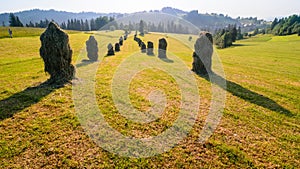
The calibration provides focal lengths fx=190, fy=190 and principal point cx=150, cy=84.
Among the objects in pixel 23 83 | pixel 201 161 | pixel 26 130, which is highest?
pixel 23 83

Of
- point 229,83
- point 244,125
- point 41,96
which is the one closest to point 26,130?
point 41,96

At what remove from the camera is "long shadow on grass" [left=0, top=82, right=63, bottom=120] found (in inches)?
310

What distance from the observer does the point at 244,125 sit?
7.90m

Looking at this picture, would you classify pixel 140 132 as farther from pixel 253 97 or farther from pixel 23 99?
pixel 253 97

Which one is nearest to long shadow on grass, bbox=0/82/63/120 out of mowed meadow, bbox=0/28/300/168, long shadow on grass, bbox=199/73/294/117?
mowed meadow, bbox=0/28/300/168

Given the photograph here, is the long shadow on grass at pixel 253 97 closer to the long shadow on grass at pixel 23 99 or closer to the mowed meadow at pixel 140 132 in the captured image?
the mowed meadow at pixel 140 132

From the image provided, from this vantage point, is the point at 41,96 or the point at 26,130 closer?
the point at 26,130

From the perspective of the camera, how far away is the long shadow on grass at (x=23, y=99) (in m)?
7.87

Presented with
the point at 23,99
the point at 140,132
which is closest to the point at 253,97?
the point at 140,132

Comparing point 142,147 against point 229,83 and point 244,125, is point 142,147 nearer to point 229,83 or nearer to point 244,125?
point 244,125

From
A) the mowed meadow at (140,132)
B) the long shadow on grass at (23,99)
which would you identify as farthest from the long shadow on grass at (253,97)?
the long shadow on grass at (23,99)

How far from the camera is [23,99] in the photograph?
9.09 m

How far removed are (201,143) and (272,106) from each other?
6.26 meters

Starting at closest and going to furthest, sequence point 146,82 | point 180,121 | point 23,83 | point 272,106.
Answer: point 180,121, point 272,106, point 23,83, point 146,82
